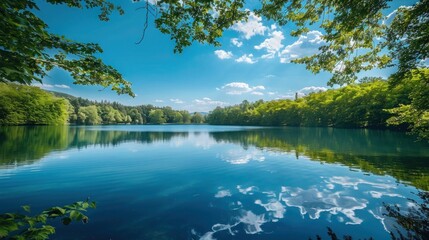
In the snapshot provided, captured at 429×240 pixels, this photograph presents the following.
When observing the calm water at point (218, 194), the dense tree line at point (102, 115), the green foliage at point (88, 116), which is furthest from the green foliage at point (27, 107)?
the calm water at point (218, 194)

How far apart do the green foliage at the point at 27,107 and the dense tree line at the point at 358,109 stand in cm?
9546

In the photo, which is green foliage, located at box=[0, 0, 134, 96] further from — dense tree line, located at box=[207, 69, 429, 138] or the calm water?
dense tree line, located at box=[207, 69, 429, 138]

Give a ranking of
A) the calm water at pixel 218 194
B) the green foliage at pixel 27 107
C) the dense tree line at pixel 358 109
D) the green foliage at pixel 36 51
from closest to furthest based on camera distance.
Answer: the green foliage at pixel 36 51, the calm water at pixel 218 194, the dense tree line at pixel 358 109, the green foliage at pixel 27 107

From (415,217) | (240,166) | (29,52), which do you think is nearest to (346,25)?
(415,217)

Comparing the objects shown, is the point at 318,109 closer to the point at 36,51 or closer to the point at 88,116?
the point at 36,51

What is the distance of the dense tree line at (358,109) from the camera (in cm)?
1673

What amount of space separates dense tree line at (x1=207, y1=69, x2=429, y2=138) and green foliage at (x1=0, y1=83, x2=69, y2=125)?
95.5m

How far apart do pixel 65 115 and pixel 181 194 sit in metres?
111

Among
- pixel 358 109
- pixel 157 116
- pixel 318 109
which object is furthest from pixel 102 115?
pixel 358 109

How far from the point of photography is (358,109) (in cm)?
6962

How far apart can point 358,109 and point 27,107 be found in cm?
11609

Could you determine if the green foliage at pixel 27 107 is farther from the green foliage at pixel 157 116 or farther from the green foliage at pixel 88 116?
the green foliage at pixel 157 116

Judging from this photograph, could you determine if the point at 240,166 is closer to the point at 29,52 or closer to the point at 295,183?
the point at 295,183

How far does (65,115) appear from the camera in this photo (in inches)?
3905
